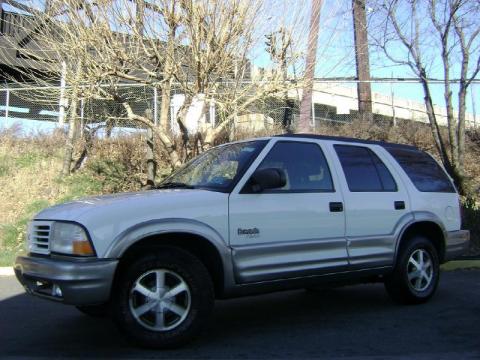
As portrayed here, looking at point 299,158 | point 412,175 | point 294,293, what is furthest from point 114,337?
point 412,175

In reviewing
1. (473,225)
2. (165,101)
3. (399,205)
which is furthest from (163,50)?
(473,225)

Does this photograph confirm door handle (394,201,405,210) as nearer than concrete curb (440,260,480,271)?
Yes

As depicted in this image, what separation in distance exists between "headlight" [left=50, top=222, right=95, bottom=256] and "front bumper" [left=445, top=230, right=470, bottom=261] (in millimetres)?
4446

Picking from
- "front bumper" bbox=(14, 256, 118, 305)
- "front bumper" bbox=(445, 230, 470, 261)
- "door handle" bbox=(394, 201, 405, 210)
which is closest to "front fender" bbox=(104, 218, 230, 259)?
"front bumper" bbox=(14, 256, 118, 305)

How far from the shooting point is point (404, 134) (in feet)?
52.7

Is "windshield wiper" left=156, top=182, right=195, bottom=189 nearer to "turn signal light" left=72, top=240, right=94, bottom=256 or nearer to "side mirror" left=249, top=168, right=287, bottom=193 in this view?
"side mirror" left=249, top=168, right=287, bottom=193

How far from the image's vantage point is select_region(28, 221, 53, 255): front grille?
4.80 m

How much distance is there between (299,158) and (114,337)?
2.49 meters

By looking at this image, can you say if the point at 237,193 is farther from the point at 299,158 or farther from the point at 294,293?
the point at 294,293

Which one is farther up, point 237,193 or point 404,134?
point 404,134

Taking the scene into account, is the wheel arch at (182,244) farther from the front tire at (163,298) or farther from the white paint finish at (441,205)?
the white paint finish at (441,205)

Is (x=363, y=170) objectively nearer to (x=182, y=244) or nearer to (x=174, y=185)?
(x=174, y=185)

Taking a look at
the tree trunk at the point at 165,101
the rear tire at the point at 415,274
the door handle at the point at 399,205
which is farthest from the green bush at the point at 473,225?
the tree trunk at the point at 165,101

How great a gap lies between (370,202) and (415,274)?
1191mm
